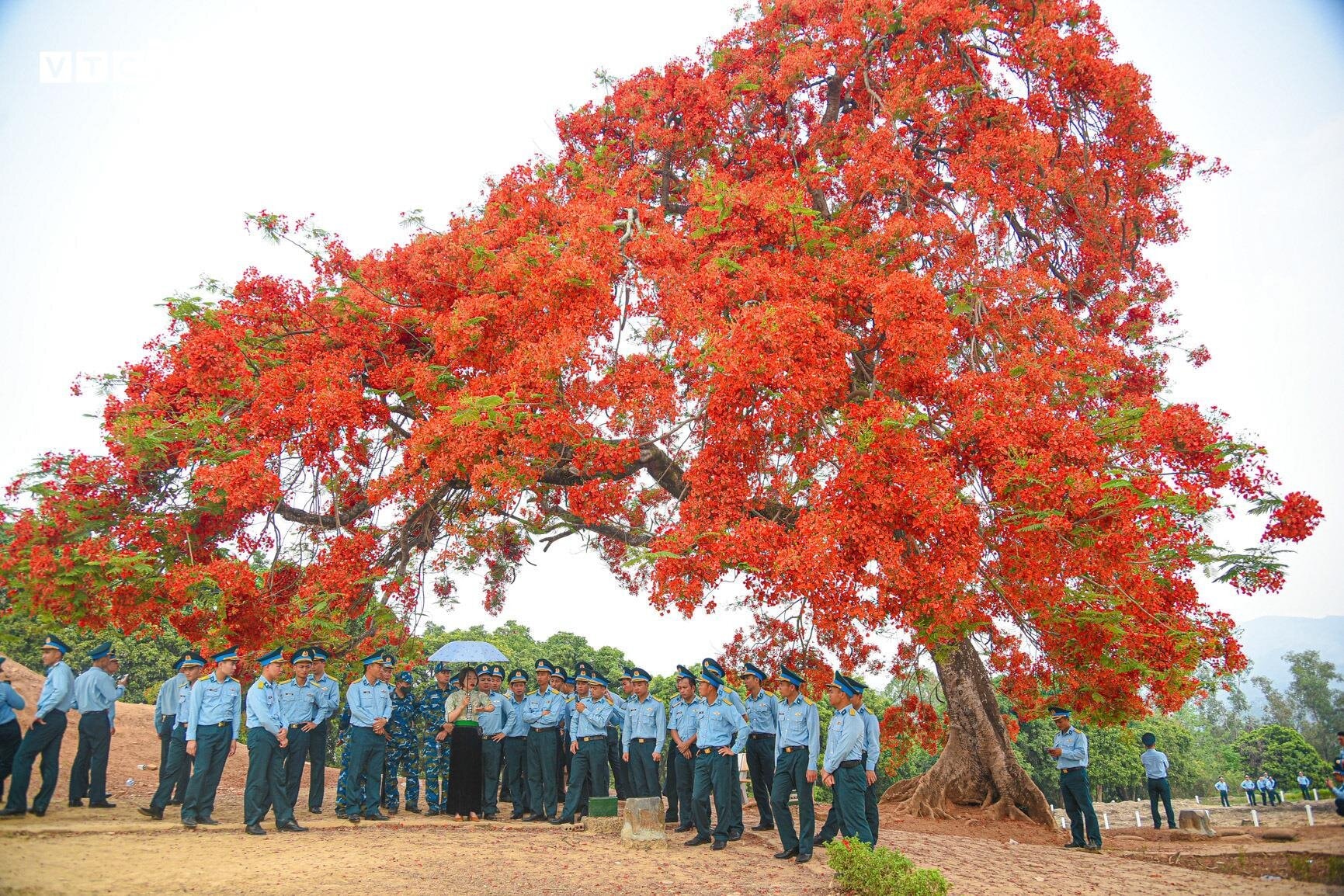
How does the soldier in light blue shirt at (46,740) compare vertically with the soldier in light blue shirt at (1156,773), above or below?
above

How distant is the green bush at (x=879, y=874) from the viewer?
5844mm

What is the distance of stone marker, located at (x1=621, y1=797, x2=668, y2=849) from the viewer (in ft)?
27.2

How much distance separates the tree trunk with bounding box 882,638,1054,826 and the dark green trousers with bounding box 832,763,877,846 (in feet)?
15.6

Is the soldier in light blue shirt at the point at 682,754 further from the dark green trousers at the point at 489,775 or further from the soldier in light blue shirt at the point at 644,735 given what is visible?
the dark green trousers at the point at 489,775

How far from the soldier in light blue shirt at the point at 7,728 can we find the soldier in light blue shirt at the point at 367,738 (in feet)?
9.87

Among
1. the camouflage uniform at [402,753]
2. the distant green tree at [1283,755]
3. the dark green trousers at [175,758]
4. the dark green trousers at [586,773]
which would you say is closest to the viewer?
the dark green trousers at [175,758]

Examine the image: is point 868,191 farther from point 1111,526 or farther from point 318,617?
point 318,617

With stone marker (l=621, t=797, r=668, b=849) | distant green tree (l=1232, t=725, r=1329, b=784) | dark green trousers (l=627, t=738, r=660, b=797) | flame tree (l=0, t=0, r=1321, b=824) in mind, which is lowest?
distant green tree (l=1232, t=725, r=1329, b=784)

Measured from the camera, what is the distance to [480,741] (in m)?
10.3

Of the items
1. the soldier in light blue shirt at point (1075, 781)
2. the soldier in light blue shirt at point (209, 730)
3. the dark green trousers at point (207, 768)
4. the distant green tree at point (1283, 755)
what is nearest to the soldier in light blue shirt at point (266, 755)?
the soldier in light blue shirt at point (209, 730)

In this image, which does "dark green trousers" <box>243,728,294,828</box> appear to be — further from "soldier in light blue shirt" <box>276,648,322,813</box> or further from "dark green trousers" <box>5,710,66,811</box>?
"dark green trousers" <box>5,710,66,811</box>

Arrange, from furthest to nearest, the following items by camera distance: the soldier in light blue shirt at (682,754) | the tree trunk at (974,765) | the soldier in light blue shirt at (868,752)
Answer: the tree trunk at (974,765) → the soldier in light blue shirt at (682,754) → the soldier in light blue shirt at (868,752)

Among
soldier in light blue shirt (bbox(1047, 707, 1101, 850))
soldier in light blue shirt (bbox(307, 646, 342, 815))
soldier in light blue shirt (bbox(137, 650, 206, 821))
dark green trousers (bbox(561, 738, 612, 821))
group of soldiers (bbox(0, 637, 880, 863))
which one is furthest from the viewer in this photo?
soldier in light blue shirt (bbox(1047, 707, 1101, 850))

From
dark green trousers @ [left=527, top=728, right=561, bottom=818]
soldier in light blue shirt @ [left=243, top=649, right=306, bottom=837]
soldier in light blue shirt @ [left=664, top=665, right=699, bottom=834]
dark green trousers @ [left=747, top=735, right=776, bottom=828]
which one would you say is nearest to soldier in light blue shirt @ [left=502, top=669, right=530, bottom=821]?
dark green trousers @ [left=527, top=728, right=561, bottom=818]
